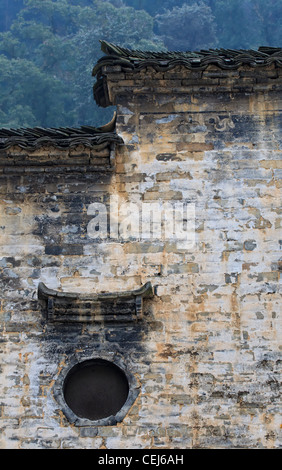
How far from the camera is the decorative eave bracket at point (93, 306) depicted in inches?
372

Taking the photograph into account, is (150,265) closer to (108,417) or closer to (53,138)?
(108,417)

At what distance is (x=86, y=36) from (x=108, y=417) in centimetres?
2962

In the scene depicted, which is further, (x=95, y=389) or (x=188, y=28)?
(x=188, y=28)

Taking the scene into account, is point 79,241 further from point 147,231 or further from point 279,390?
point 279,390

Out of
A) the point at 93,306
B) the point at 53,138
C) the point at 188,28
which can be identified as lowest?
the point at 93,306

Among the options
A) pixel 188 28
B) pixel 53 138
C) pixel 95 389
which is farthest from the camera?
pixel 188 28

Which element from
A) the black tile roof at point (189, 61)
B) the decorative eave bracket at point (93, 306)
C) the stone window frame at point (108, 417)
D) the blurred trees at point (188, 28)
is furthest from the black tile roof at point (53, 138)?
the blurred trees at point (188, 28)

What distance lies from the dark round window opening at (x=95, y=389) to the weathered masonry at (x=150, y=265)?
0.01m

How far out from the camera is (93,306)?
9.48 m

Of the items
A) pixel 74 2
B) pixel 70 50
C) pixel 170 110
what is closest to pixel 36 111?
pixel 70 50

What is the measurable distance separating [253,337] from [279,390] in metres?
0.68

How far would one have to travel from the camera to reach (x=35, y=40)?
3744 centimetres

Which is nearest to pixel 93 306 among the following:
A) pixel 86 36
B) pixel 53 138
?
pixel 53 138
